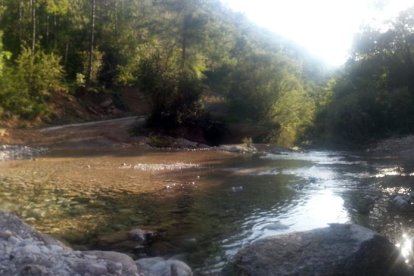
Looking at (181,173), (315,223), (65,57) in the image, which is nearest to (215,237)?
(315,223)

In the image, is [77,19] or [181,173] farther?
[77,19]

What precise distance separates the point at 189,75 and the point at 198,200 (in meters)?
25.2

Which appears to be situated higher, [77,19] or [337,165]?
[77,19]

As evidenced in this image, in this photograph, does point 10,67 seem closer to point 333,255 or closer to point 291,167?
point 291,167

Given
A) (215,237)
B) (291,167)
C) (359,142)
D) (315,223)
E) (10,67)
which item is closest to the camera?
(215,237)

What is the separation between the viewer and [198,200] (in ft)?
55.6

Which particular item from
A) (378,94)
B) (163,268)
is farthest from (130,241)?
(378,94)

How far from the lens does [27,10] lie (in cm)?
5262

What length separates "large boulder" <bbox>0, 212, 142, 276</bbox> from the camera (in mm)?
7197

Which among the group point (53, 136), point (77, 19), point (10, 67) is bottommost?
point (53, 136)

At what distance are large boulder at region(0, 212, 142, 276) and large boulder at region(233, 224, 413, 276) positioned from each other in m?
2.17

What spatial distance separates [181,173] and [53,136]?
14.4 metres

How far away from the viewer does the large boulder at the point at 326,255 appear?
8.49 m

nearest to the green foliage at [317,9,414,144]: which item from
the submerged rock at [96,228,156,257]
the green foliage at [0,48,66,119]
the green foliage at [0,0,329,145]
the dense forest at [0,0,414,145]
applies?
the dense forest at [0,0,414,145]
